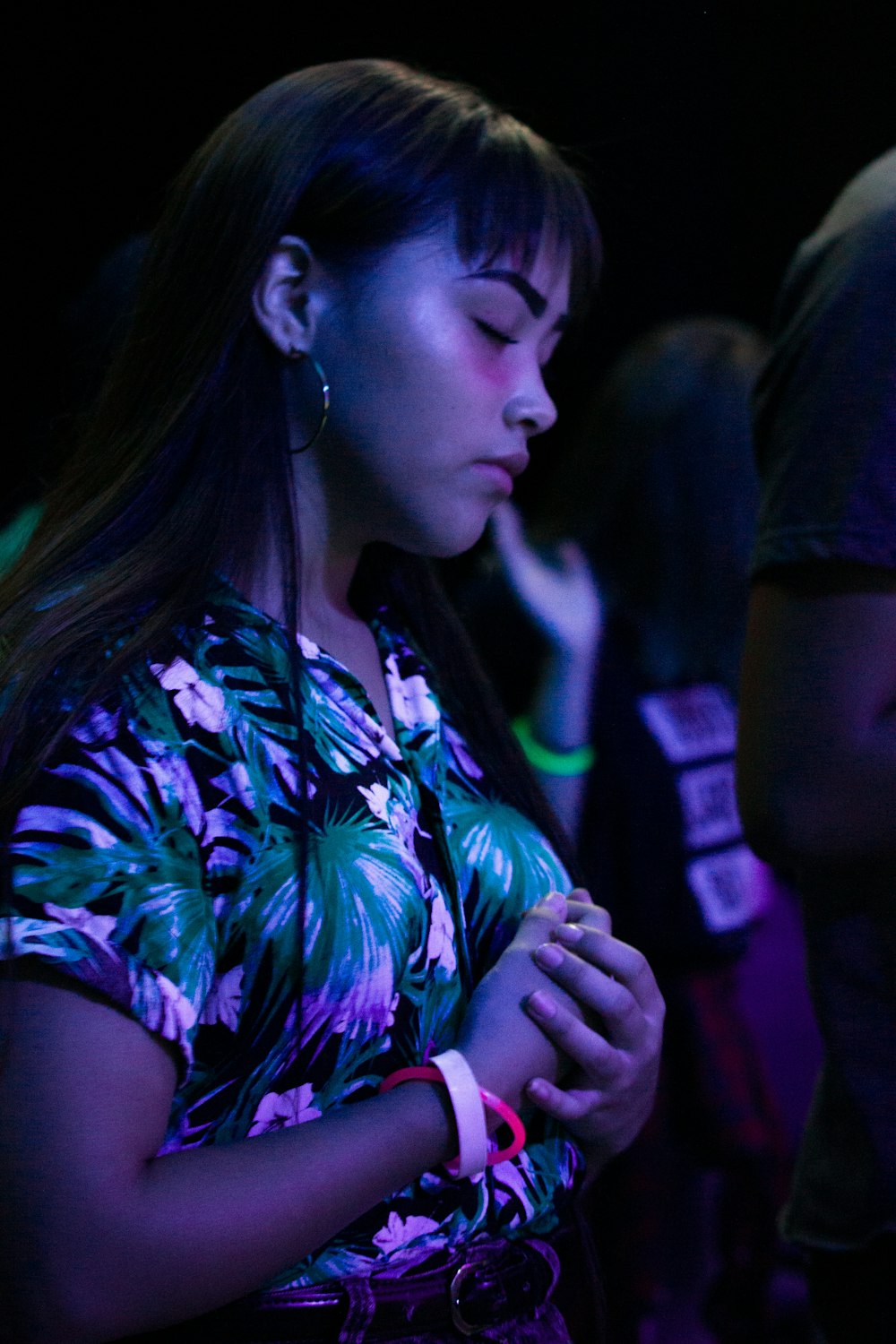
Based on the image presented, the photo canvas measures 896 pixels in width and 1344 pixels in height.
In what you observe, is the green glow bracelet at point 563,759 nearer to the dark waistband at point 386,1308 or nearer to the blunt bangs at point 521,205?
the blunt bangs at point 521,205

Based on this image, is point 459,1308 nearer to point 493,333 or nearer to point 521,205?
point 493,333

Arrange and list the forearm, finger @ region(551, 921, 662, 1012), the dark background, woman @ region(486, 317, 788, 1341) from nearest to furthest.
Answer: the forearm, finger @ region(551, 921, 662, 1012), the dark background, woman @ region(486, 317, 788, 1341)

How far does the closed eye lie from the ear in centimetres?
13

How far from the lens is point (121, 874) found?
770mm

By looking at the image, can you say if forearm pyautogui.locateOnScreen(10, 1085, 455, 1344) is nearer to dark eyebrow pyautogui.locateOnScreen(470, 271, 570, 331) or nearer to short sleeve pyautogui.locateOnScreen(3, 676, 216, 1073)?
short sleeve pyautogui.locateOnScreen(3, 676, 216, 1073)

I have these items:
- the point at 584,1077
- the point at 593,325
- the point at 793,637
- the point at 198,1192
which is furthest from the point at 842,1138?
the point at 593,325

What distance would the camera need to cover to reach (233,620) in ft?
3.09

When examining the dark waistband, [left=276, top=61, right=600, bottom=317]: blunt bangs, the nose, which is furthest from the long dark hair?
the dark waistband

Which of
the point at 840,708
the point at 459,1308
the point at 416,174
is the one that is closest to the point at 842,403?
the point at 840,708

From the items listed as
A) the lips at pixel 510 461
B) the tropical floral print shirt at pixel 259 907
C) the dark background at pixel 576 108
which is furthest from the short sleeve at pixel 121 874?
the dark background at pixel 576 108

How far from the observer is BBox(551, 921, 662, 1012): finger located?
939 millimetres

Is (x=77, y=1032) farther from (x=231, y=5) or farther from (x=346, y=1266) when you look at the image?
(x=231, y=5)

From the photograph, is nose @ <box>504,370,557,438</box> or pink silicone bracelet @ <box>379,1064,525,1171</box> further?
nose @ <box>504,370,557,438</box>

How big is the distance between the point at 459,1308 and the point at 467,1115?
136 millimetres
